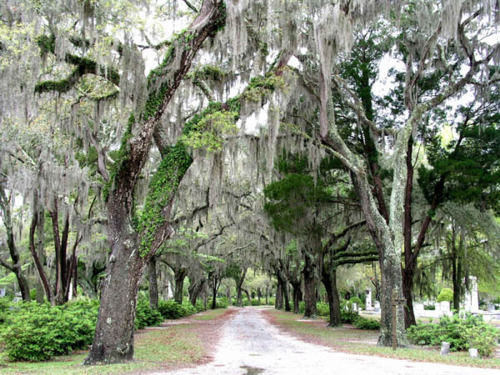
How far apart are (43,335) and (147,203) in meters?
3.47

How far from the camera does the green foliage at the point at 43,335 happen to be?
8.67 meters

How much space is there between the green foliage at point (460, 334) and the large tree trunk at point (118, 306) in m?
7.55

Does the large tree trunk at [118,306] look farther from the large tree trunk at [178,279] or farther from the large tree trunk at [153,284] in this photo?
the large tree trunk at [178,279]

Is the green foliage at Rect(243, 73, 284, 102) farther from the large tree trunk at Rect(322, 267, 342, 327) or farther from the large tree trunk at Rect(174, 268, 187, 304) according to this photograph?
the large tree trunk at Rect(174, 268, 187, 304)

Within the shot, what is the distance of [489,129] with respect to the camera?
13188 mm

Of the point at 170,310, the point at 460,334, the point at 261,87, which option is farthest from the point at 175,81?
the point at 170,310

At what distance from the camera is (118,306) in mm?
7996

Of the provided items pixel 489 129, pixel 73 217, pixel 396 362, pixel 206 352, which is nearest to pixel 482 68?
pixel 489 129

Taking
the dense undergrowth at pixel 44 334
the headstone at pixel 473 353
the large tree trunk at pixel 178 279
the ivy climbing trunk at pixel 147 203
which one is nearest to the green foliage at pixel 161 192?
the ivy climbing trunk at pixel 147 203

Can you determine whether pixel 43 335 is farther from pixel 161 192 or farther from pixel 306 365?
pixel 306 365

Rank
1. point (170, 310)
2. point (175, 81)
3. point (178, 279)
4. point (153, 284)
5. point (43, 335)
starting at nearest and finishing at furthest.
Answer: point (175, 81) → point (43, 335) → point (153, 284) → point (170, 310) → point (178, 279)

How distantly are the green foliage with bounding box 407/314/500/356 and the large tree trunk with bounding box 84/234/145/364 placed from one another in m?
7.55

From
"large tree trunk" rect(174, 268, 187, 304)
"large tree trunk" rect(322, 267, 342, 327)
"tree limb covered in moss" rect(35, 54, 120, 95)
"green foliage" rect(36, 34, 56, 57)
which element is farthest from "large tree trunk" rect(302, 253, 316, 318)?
"green foliage" rect(36, 34, 56, 57)

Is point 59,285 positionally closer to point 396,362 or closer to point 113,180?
point 113,180
